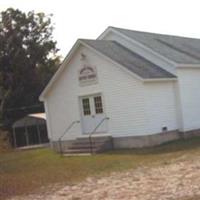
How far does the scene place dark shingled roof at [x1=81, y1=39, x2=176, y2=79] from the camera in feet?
77.3

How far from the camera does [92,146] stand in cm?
2388

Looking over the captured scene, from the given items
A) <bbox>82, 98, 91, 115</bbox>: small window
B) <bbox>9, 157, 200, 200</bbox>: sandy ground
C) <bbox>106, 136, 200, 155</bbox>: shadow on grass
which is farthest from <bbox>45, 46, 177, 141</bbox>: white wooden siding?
<bbox>9, 157, 200, 200</bbox>: sandy ground

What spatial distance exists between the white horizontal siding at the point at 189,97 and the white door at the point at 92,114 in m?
4.01

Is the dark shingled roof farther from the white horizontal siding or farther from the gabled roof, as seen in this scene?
the white horizontal siding

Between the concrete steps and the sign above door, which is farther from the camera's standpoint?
the sign above door

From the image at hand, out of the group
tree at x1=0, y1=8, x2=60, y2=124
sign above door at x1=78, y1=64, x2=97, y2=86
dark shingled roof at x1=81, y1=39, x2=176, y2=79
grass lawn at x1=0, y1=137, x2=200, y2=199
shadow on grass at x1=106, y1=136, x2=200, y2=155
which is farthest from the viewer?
tree at x1=0, y1=8, x2=60, y2=124

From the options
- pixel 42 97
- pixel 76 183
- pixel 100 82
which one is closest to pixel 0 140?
pixel 42 97

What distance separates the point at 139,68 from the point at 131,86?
3.63 ft

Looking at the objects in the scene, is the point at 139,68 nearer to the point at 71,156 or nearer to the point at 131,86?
the point at 131,86

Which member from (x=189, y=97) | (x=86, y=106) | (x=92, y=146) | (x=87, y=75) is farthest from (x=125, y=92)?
(x=189, y=97)

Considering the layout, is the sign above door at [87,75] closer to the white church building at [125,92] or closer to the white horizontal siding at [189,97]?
the white church building at [125,92]

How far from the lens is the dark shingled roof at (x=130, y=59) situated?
77.3 ft

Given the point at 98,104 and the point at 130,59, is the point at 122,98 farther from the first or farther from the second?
the point at 130,59

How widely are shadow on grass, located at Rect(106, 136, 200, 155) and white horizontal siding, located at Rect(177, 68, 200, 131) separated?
1311 millimetres
